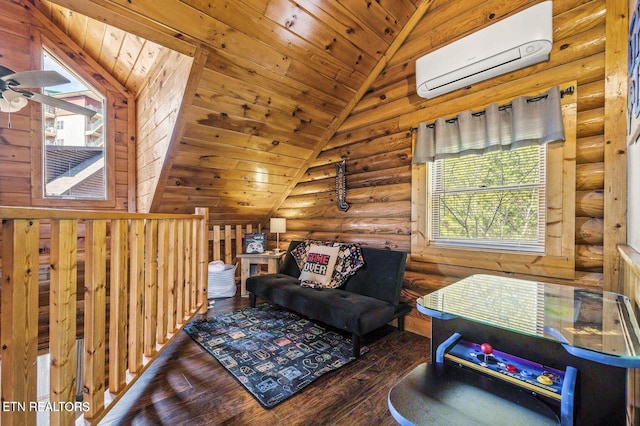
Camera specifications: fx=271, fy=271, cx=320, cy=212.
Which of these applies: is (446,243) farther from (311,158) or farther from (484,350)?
(311,158)

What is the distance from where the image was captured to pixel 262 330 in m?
2.69

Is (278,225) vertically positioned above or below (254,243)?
above

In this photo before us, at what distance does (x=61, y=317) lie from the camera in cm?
113

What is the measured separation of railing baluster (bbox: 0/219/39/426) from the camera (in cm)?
92

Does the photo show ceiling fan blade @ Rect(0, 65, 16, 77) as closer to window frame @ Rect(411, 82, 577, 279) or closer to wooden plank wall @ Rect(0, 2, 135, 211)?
wooden plank wall @ Rect(0, 2, 135, 211)

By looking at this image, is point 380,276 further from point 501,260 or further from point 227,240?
point 227,240

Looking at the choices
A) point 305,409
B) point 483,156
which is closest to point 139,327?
point 305,409

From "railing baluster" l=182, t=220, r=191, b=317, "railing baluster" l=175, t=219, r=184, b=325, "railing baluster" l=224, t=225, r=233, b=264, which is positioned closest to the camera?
"railing baluster" l=175, t=219, r=184, b=325

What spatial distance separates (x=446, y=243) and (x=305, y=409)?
1.85 metres

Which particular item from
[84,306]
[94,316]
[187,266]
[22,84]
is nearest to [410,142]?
[187,266]

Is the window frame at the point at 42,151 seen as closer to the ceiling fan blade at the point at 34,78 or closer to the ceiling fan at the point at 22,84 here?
the ceiling fan at the point at 22,84

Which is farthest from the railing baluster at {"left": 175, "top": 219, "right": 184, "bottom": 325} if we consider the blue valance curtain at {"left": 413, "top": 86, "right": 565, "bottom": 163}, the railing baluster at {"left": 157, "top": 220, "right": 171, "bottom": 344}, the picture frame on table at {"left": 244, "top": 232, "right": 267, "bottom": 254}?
the blue valance curtain at {"left": 413, "top": 86, "right": 565, "bottom": 163}

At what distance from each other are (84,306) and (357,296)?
2.08 m

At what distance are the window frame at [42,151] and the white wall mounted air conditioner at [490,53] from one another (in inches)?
161
